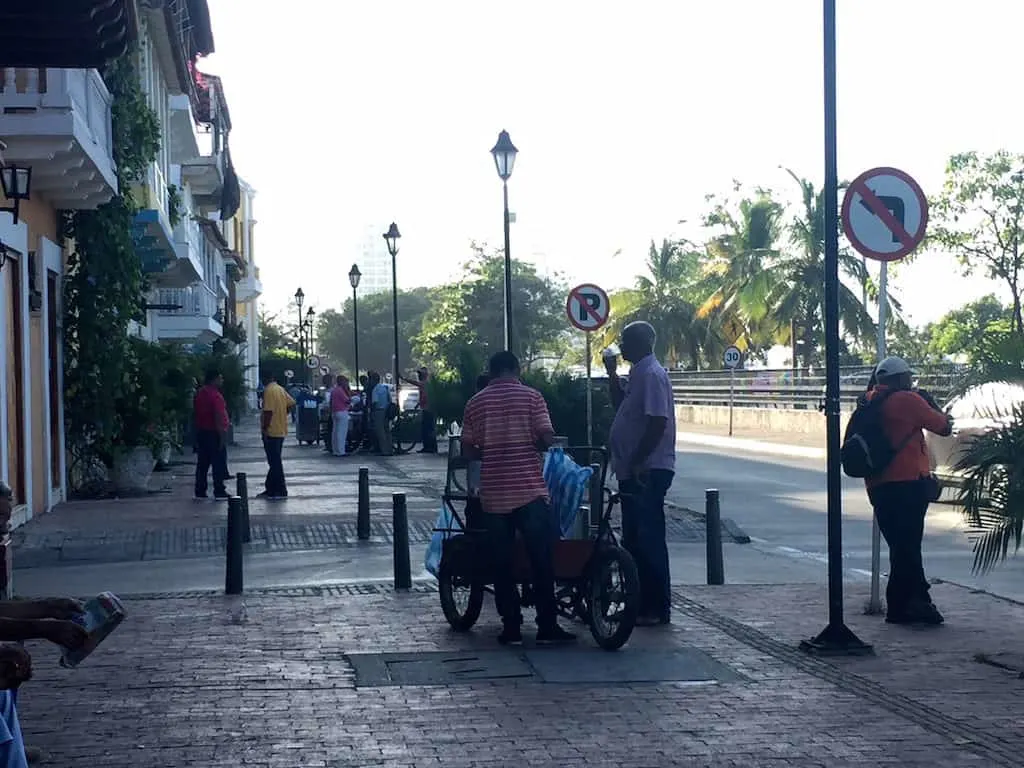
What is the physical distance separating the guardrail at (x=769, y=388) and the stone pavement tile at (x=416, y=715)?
2722 centimetres

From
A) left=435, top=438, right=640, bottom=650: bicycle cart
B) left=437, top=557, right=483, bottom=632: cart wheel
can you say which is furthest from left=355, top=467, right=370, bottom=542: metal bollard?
left=437, top=557, right=483, bottom=632: cart wheel

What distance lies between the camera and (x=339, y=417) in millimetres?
34625

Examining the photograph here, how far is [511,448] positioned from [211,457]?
42.2 feet

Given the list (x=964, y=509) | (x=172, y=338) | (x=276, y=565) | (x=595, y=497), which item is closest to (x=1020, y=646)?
(x=964, y=509)

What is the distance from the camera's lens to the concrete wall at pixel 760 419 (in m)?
41.7

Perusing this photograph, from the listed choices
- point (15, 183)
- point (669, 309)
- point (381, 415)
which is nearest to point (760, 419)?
point (381, 415)

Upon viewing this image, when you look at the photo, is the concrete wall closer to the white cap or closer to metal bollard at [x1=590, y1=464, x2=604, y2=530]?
the white cap

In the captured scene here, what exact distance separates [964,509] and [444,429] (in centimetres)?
2690

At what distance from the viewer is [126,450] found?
22.6 metres

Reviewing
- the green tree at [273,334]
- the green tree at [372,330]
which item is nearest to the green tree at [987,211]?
the green tree at [273,334]

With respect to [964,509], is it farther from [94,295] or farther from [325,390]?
[325,390]

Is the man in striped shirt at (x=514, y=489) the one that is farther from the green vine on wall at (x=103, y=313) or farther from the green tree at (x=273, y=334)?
the green tree at (x=273, y=334)

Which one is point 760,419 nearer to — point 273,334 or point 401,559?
point 401,559

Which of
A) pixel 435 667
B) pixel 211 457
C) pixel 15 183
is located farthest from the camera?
pixel 211 457
